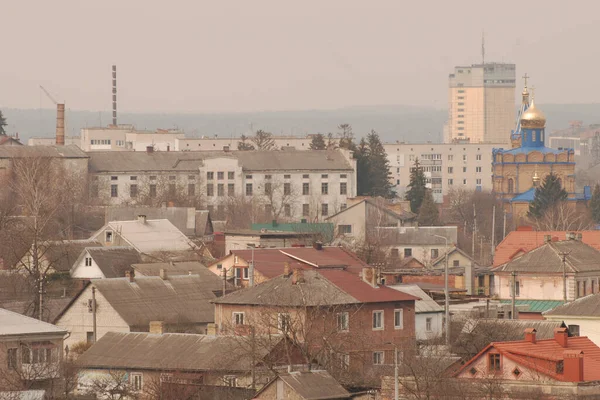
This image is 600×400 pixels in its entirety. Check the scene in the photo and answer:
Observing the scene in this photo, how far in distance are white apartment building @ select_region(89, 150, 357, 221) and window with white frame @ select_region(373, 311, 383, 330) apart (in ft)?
244

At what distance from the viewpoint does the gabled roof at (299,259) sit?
207 ft

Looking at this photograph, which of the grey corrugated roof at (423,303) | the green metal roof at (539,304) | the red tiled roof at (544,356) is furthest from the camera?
the green metal roof at (539,304)

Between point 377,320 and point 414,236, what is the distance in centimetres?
4597

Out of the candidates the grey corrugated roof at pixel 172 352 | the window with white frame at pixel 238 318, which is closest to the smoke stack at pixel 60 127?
the window with white frame at pixel 238 318

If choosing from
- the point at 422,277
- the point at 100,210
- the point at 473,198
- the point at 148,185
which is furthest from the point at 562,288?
the point at 473,198

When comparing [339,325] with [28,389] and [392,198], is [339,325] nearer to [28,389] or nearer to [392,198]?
[28,389]

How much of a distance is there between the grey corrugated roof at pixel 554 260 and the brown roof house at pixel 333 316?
538 inches

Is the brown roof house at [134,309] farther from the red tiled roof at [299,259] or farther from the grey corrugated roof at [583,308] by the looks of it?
the grey corrugated roof at [583,308]

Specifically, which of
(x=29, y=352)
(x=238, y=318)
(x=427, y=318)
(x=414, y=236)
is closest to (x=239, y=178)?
(x=414, y=236)

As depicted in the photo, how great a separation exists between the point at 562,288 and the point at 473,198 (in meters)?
78.8

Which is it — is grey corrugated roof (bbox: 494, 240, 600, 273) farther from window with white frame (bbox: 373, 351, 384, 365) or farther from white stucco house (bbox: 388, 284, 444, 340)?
window with white frame (bbox: 373, 351, 384, 365)

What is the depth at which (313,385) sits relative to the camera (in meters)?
38.6

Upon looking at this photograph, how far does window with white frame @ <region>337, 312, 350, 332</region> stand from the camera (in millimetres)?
49875

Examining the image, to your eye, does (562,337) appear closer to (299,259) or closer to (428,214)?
(299,259)
